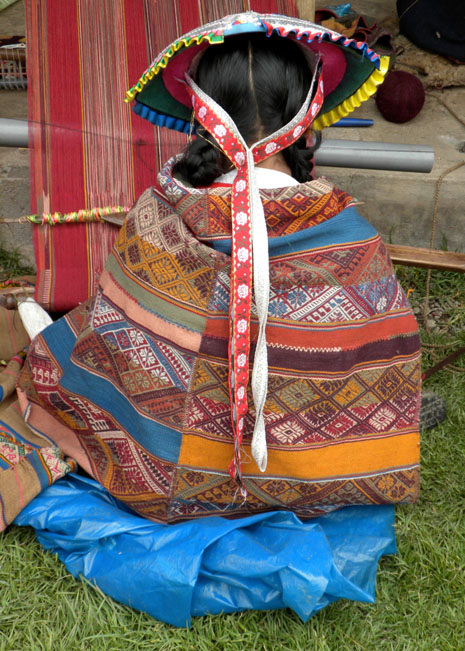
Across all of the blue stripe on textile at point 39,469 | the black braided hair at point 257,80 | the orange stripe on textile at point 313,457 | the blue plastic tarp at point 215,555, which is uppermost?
the black braided hair at point 257,80

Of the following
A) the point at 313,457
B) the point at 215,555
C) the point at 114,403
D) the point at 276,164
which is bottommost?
the point at 215,555

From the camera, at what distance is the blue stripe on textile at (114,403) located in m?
1.85

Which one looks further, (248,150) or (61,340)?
(61,340)

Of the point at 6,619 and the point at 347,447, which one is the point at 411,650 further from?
the point at 6,619

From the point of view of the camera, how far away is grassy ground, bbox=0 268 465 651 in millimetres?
1761

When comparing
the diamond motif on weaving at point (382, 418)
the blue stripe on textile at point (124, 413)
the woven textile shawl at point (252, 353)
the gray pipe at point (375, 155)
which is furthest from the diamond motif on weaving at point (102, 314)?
the gray pipe at point (375, 155)

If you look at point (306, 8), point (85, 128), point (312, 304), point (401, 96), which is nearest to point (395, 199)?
point (401, 96)

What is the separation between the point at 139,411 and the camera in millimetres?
1869

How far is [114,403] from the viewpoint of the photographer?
1.95 m

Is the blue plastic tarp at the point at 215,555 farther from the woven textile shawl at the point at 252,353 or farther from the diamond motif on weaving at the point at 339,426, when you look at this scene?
the diamond motif on weaving at the point at 339,426

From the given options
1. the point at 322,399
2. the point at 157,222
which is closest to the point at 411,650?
the point at 322,399

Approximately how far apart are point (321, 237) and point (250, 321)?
0.27 m

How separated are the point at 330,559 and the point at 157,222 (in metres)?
0.95

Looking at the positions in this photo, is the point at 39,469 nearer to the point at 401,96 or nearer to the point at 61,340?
the point at 61,340
